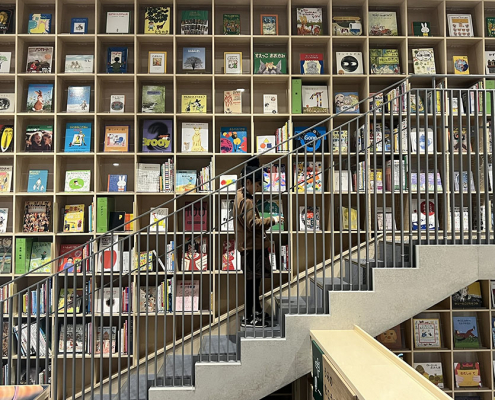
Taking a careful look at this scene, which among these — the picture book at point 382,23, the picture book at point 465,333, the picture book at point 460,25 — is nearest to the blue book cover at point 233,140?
the picture book at point 382,23

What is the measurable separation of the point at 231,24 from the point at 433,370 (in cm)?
414

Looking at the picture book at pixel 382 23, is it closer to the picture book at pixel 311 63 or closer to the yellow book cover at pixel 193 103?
the picture book at pixel 311 63

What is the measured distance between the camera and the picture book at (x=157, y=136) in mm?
4359

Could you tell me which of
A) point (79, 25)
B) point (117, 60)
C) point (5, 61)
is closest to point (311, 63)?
point (117, 60)

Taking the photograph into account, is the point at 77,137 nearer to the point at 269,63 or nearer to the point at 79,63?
the point at 79,63

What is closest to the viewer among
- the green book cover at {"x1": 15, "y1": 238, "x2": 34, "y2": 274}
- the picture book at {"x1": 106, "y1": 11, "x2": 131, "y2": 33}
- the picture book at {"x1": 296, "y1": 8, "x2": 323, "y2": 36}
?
the green book cover at {"x1": 15, "y1": 238, "x2": 34, "y2": 274}

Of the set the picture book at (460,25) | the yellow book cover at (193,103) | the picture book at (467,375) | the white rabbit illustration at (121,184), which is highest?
the picture book at (460,25)

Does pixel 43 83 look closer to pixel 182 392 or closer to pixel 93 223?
pixel 93 223

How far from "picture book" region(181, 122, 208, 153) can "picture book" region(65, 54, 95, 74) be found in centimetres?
113

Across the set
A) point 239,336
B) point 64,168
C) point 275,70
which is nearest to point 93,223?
point 64,168

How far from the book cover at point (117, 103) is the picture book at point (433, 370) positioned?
158 inches

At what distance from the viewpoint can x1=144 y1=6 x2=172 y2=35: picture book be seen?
443 centimetres

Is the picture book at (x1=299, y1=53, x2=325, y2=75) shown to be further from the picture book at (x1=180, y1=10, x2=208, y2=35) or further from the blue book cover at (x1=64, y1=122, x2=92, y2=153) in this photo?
the blue book cover at (x1=64, y1=122, x2=92, y2=153)

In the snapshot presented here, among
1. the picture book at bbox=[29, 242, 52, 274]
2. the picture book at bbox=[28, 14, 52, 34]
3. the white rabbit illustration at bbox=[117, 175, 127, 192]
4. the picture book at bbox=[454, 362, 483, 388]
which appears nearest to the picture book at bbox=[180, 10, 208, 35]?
the picture book at bbox=[28, 14, 52, 34]
